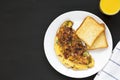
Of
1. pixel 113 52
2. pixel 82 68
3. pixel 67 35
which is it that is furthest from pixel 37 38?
pixel 113 52

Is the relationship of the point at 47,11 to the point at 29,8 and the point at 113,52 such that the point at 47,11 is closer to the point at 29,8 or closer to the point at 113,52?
the point at 29,8

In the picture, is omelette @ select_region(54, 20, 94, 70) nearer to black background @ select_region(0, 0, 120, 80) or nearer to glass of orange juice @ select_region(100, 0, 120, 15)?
black background @ select_region(0, 0, 120, 80)

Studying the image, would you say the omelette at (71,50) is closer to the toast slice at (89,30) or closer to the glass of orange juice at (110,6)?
the toast slice at (89,30)

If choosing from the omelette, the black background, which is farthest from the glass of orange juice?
the omelette

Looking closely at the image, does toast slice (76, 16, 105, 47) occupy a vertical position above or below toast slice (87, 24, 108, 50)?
above

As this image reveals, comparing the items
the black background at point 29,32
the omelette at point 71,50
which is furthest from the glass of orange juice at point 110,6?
the omelette at point 71,50

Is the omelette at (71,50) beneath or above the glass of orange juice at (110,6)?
beneath
